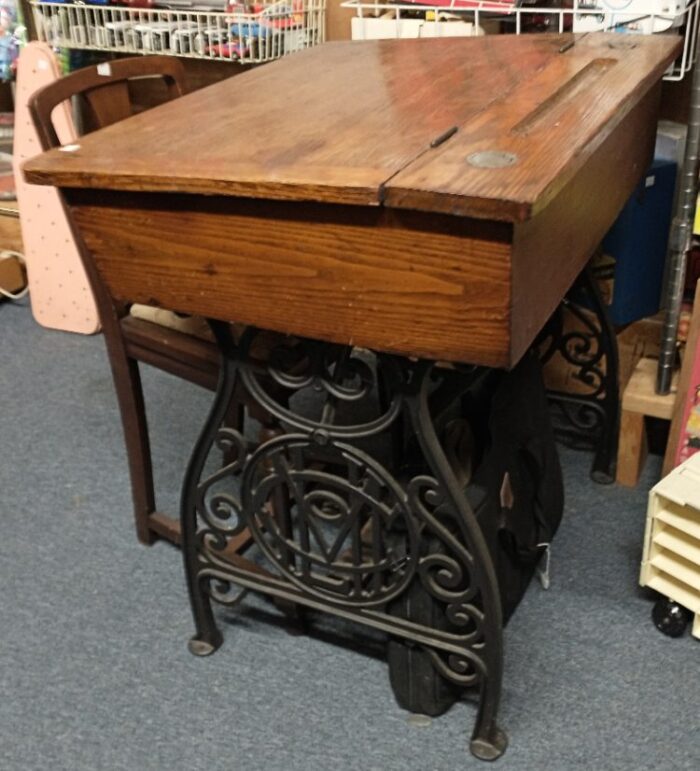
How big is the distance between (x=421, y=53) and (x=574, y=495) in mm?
873

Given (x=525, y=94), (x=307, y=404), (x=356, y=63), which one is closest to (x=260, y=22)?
(x=356, y=63)

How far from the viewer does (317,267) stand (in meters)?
0.99

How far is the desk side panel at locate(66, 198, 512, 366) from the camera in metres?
0.91

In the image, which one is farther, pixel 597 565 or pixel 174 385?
pixel 174 385

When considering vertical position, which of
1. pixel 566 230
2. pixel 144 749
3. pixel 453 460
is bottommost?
pixel 144 749

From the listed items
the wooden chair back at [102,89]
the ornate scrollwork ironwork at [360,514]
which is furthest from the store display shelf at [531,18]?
the ornate scrollwork ironwork at [360,514]

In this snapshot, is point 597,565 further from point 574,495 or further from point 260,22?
point 260,22

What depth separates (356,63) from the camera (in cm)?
155

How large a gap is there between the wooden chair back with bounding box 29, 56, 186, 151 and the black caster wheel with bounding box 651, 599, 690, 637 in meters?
1.18

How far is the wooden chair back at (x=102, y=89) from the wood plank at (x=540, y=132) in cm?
61

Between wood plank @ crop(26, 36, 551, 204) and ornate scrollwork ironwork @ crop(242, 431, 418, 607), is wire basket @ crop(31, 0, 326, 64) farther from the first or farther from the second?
ornate scrollwork ironwork @ crop(242, 431, 418, 607)

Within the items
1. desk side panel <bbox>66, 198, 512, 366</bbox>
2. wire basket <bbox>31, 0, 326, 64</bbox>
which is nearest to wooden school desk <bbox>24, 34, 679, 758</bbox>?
desk side panel <bbox>66, 198, 512, 366</bbox>

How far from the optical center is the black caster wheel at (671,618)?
1421mm

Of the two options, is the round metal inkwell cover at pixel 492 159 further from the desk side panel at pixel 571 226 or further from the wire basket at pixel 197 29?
the wire basket at pixel 197 29
